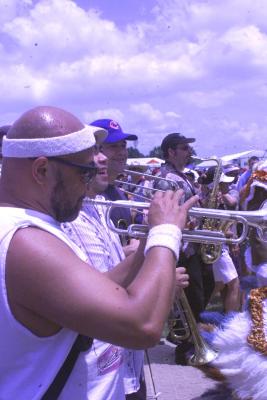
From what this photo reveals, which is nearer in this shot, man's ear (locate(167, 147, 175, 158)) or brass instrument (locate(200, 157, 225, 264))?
brass instrument (locate(200, 157, 225, 264))

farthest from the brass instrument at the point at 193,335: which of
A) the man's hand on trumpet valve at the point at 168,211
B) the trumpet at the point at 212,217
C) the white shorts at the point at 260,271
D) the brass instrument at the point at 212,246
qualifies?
the man's hand on trumpet valve at the point at 168,211

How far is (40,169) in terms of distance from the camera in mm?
1487

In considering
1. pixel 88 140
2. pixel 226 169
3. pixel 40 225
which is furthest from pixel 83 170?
pixel 226 169

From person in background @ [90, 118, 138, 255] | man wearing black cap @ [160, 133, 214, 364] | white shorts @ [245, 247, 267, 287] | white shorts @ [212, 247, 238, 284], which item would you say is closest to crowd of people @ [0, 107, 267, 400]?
person in background @ [90, 118, 138, 255]

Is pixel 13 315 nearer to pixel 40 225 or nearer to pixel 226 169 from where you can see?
pixel 40 225

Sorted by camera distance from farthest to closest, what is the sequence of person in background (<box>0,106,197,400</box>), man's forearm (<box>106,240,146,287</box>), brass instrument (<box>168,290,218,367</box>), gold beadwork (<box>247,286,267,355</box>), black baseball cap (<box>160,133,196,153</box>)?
black baseball cap (<box>160,133,196,153</box>) < brass instrument (<box>168,290,218,367</box>) < gold beadwork (<box>247,286,267,355</box>) < man's forearm (<box>106,240,146,287</box>) < person in background (<box>0,106,197,400</box>)

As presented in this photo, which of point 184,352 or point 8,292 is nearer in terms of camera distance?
point 8,292

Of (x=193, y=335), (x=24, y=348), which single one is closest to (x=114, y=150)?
(x=193, y=335)

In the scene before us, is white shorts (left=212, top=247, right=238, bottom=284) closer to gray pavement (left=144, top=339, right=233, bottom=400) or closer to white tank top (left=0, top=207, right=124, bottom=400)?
gray pavement (left=144, top=339, right=233, bottom=400)

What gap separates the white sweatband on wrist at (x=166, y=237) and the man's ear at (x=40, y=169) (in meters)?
0.33

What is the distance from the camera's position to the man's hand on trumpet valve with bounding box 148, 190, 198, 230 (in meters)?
1.57

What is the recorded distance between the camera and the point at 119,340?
133cm

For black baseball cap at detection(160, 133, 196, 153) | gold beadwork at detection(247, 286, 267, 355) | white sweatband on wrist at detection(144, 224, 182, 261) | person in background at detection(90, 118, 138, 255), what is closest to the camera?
white sweatband on wrist at detection(144, 224, 182, 261)

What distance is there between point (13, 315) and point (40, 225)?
0.23 meters
